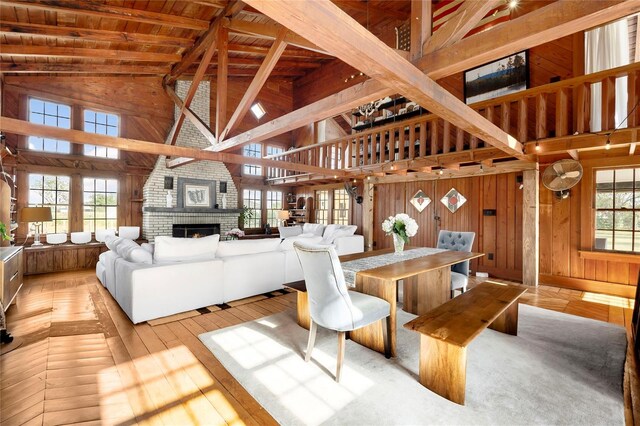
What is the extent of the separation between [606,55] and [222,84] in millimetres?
6560

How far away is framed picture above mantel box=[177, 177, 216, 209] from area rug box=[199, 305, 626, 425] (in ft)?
19.0

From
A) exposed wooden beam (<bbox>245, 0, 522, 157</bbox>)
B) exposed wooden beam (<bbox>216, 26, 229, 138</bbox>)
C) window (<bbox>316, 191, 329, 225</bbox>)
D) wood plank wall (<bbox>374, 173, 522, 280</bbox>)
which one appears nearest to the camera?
exposed wooden beam (<bbox>245, 0, 522, 157</bbox>)

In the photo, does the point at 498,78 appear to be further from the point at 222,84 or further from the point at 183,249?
the point at 183,249

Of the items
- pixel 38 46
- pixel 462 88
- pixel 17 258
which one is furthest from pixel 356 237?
pixel 38 46

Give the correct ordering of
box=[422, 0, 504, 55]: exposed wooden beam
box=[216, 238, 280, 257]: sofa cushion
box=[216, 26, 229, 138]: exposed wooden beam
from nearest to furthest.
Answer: box=[422, 0, 504, 55]: exposed wooden beam → box=[216, 238, 280, 257]: sofa cushion → box=[216, 26, 229, 138]: exposed wooden beam

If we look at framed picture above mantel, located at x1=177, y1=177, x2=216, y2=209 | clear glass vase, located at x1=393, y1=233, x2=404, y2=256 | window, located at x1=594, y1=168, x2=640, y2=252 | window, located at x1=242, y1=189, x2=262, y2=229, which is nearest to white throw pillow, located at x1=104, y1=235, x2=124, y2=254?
framed picture above mantel, located at x1=177, y1=177, x2=216, y2=209

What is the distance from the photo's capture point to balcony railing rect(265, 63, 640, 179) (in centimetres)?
382

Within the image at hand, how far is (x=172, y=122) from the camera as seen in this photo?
26.1 ft

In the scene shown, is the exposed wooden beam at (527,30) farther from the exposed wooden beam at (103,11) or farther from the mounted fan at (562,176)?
the exposed wooden beam at (103,11)

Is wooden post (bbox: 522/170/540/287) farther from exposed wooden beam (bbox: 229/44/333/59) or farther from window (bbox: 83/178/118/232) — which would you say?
window (bbox: 83/178/118/232)

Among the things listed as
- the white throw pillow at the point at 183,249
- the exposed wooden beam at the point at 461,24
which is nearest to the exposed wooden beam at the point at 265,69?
the white throw pillow at the point at 183,249

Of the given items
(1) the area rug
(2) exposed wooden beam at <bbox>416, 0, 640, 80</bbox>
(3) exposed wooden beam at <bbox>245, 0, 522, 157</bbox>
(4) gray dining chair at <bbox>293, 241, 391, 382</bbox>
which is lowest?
(1) the area rug

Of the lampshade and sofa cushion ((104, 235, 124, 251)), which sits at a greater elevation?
the lampshade

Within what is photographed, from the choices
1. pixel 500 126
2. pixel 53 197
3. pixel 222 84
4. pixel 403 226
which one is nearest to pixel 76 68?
pixel 53 197
